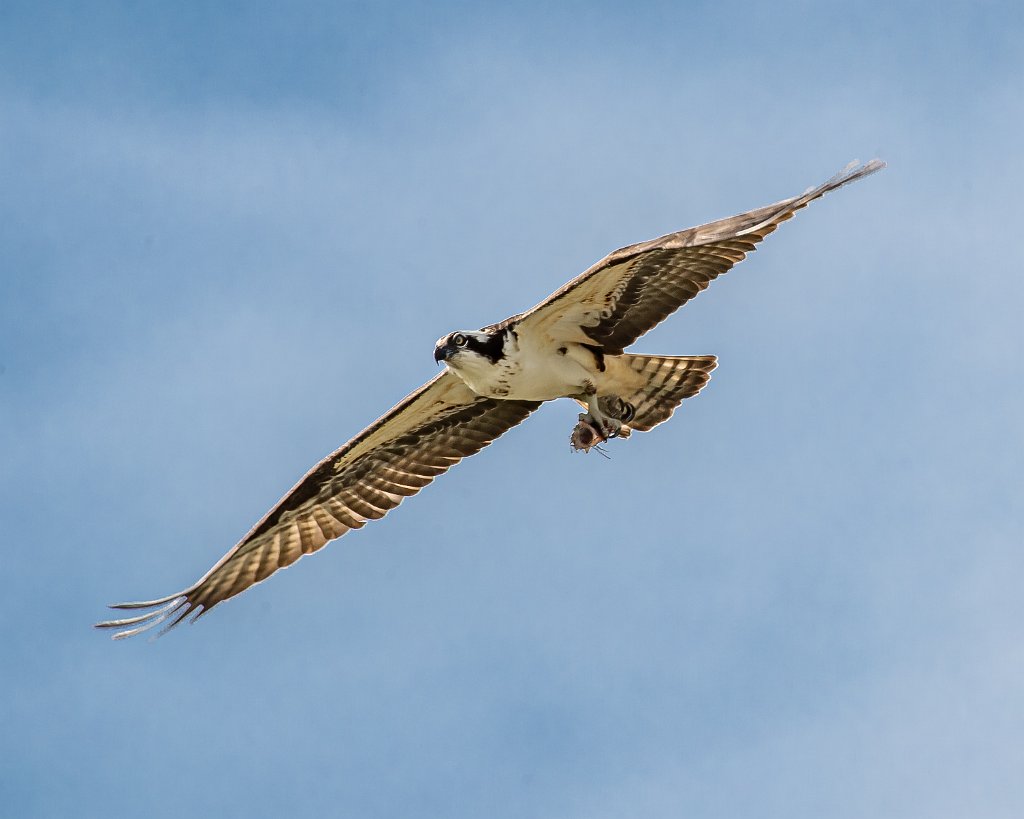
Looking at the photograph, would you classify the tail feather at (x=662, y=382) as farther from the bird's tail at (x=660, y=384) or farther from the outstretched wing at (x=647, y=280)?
the outstretched wing at (x=647, y=280)

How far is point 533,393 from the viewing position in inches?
614

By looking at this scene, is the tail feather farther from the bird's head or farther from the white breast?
the bird's head

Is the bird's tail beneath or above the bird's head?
beneath

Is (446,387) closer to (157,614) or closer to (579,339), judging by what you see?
(579,339)

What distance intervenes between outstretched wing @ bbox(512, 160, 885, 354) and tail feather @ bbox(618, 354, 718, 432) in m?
0.52

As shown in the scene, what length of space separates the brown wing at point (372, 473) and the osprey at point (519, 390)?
0.4 inches

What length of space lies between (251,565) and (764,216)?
20.6 ft

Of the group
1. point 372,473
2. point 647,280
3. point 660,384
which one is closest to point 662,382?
point 660,384

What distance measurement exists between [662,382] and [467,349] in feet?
7.14

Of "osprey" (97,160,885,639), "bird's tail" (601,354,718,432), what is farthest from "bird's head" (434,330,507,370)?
"bird's tail" (601,354,718,432)

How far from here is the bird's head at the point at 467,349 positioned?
14953 mm

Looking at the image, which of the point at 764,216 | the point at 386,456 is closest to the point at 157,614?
the point at 386,456

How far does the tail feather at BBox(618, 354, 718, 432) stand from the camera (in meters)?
15.8

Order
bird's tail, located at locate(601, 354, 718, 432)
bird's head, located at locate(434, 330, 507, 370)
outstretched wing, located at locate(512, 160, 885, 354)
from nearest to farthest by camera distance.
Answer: outstretched wing, located at locate(512, 160, 885, 354)
bird's head, located at locate(434, 330, 507, 370)
bird's tail, located at locate(601, 354, 718, 432)
